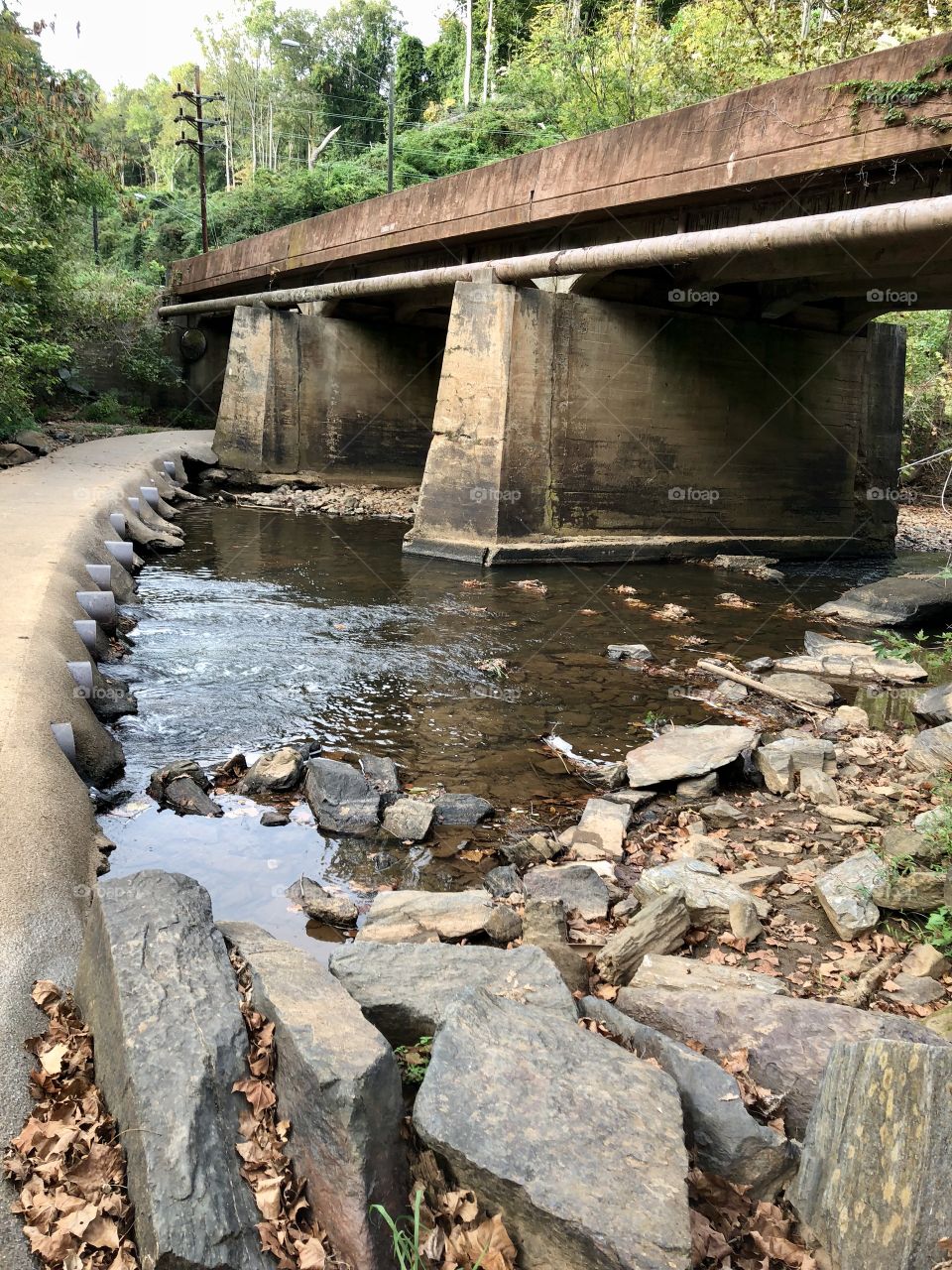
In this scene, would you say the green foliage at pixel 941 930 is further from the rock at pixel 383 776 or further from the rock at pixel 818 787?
the rock at pixel 383 776

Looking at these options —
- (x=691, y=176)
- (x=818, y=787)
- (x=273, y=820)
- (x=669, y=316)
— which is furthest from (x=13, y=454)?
(x=818, y=787)

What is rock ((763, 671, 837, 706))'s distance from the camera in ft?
22.0

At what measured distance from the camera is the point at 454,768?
214 inches

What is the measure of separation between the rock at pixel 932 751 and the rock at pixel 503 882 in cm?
245

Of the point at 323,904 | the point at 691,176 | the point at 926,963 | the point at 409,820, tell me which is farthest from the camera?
the point at 691,176

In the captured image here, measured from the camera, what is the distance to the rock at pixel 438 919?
11.6 feet

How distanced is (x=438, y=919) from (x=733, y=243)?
763 centimetres

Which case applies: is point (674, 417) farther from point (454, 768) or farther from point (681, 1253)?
Result: point (681, 1253)

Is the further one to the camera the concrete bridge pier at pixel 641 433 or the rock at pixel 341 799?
the concrete bridge pier at pixel 641 433

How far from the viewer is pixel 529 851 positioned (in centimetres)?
438

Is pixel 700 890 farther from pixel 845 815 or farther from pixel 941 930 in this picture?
pixel 845 815

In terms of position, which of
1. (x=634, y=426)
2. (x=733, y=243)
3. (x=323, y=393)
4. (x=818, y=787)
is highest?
(x=733, y=243)

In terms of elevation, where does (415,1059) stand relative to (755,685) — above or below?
below

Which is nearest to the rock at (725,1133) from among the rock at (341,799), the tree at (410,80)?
the rock at (341,799)
